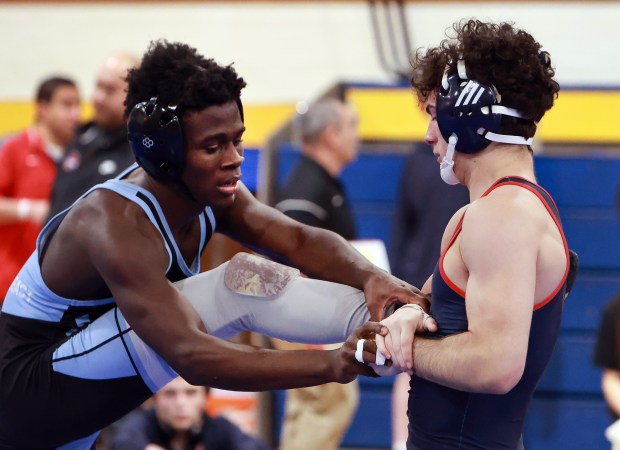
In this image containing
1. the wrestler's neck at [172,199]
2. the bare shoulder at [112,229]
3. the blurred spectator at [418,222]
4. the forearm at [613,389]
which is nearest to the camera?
the bare shoulder at [112,229]

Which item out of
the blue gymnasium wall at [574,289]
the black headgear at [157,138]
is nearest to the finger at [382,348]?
the black headgear at [157,138]

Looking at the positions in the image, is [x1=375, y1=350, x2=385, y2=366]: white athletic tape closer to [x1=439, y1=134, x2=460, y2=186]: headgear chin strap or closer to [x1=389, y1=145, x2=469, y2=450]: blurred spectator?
[x1=439, y1=134, x2=460, y2=186]: headgear chin strap

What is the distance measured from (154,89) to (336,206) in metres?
2.40

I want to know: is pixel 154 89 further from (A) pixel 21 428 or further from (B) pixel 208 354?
(A) pixel 21 428

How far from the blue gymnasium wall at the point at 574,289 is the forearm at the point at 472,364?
3685mm

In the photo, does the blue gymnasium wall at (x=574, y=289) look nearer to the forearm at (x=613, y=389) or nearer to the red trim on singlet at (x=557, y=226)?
the forearm at (x=613, y=389)

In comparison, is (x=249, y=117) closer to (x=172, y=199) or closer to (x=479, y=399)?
(x=172, y=199)

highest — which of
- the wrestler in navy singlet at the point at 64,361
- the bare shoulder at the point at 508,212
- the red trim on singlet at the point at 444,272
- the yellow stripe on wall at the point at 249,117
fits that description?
the bare shoulder at the point at 508,212

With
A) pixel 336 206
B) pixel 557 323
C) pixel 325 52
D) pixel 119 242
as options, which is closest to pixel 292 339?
pixel 119 242

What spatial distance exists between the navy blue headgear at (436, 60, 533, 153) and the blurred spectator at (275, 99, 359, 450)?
2568mm

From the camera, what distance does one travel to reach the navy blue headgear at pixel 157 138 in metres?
2.92

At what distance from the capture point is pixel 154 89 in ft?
9.95

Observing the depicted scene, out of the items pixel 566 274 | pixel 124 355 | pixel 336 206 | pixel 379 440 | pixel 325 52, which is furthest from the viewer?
pixel 325 52

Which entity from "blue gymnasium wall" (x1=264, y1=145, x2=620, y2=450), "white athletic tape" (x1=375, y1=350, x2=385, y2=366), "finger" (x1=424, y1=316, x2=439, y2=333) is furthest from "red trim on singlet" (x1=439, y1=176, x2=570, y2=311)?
"blue gymnasium wall" (x1=264, y1=145, x2=620, y2=450)
